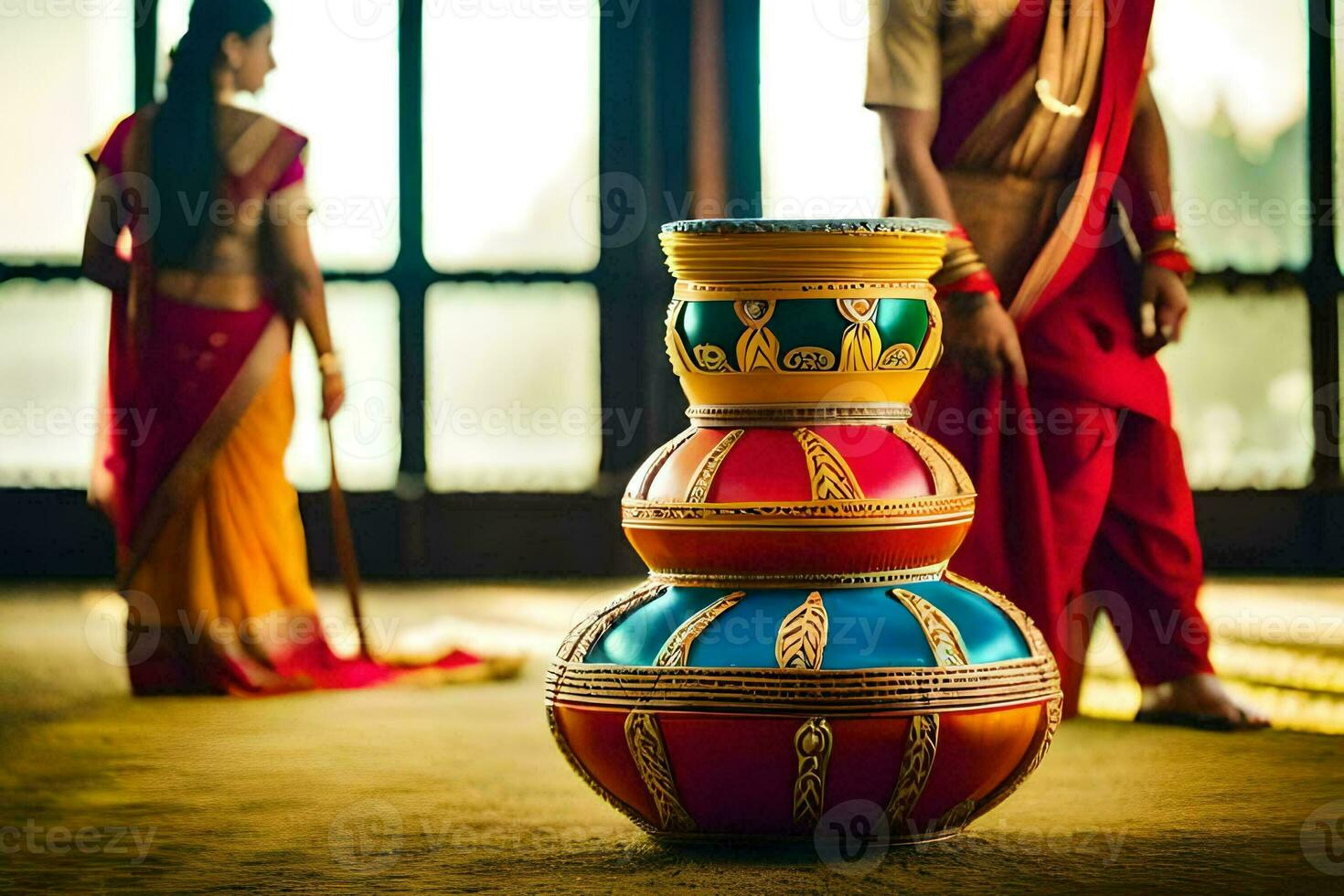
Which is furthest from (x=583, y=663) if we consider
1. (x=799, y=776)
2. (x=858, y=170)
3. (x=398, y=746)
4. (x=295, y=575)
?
(x=858, y=170)

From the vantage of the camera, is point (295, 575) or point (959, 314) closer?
point (959, 314)

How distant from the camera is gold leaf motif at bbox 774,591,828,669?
2.75 m

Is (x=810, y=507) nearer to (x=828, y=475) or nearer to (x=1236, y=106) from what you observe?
(x=828, y=475)

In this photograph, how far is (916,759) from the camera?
277 cm

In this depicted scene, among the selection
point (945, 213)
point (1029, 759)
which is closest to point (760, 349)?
point (1029, 759)

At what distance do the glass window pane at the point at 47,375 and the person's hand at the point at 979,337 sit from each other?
397cm

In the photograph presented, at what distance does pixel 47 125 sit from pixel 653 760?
18.1 ft

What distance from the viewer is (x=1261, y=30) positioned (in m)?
6.82

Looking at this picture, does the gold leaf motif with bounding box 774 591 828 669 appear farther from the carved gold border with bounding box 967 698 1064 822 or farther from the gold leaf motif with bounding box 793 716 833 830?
the carved gold border with bounding box 967 698 1064 822

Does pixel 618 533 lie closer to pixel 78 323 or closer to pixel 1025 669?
pixel 78 323

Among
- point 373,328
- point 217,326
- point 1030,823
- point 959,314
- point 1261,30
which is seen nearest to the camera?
point 1030,823

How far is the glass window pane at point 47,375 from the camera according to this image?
7.59 meters

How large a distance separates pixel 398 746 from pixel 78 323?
3.79 m

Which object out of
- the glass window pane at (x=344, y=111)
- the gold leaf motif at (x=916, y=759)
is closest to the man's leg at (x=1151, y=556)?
the gold leaf motif at (x=916, y=759)
